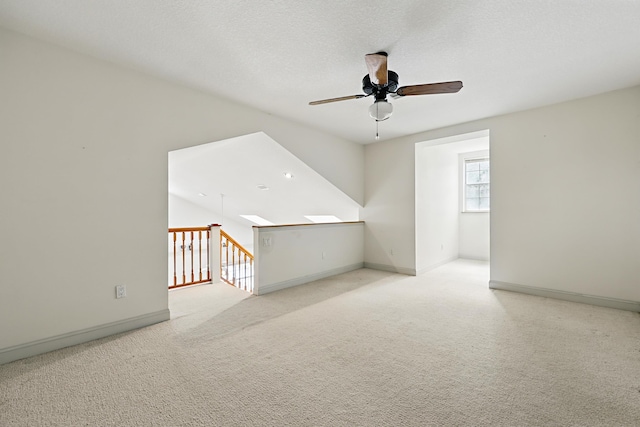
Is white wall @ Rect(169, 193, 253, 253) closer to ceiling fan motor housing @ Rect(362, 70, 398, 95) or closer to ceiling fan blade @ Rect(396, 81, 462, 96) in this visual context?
ceiling fan motor housing @ Rect(362, 70, 398, 95)

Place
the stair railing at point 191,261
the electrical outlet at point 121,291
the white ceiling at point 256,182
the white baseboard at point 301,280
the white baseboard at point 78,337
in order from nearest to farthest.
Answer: the white baseboard at point 78,337, the electrical outlet at point 121,291, the white baseboard at point 301,280, the stair railing at point 191,261, the white ceiling at point 256,182

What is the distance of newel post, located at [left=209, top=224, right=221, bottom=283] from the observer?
4.47 m

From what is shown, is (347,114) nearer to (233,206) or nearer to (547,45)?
(547,45)

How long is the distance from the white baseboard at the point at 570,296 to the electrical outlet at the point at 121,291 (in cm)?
458

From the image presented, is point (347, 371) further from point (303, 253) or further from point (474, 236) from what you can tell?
point (474, 236)

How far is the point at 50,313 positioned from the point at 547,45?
180 inches

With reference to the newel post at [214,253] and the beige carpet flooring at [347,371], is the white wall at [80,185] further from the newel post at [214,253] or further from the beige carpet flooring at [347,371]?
the newel post at [214,253]

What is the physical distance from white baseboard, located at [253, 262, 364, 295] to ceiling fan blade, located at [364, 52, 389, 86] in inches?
115

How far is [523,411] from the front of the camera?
1600 mm

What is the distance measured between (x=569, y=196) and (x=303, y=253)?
361 centimetres

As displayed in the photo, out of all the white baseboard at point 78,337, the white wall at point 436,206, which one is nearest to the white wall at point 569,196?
the white wall at point 436,206

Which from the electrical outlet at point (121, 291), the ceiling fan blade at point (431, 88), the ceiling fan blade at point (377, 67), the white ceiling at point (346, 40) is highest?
the white ceiling at point (346, 40)

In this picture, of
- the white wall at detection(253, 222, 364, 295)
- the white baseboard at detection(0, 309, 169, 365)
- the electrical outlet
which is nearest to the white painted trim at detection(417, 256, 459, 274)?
the white wall at detection(253, 222, 364, 295)

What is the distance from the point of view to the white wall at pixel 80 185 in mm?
2137
